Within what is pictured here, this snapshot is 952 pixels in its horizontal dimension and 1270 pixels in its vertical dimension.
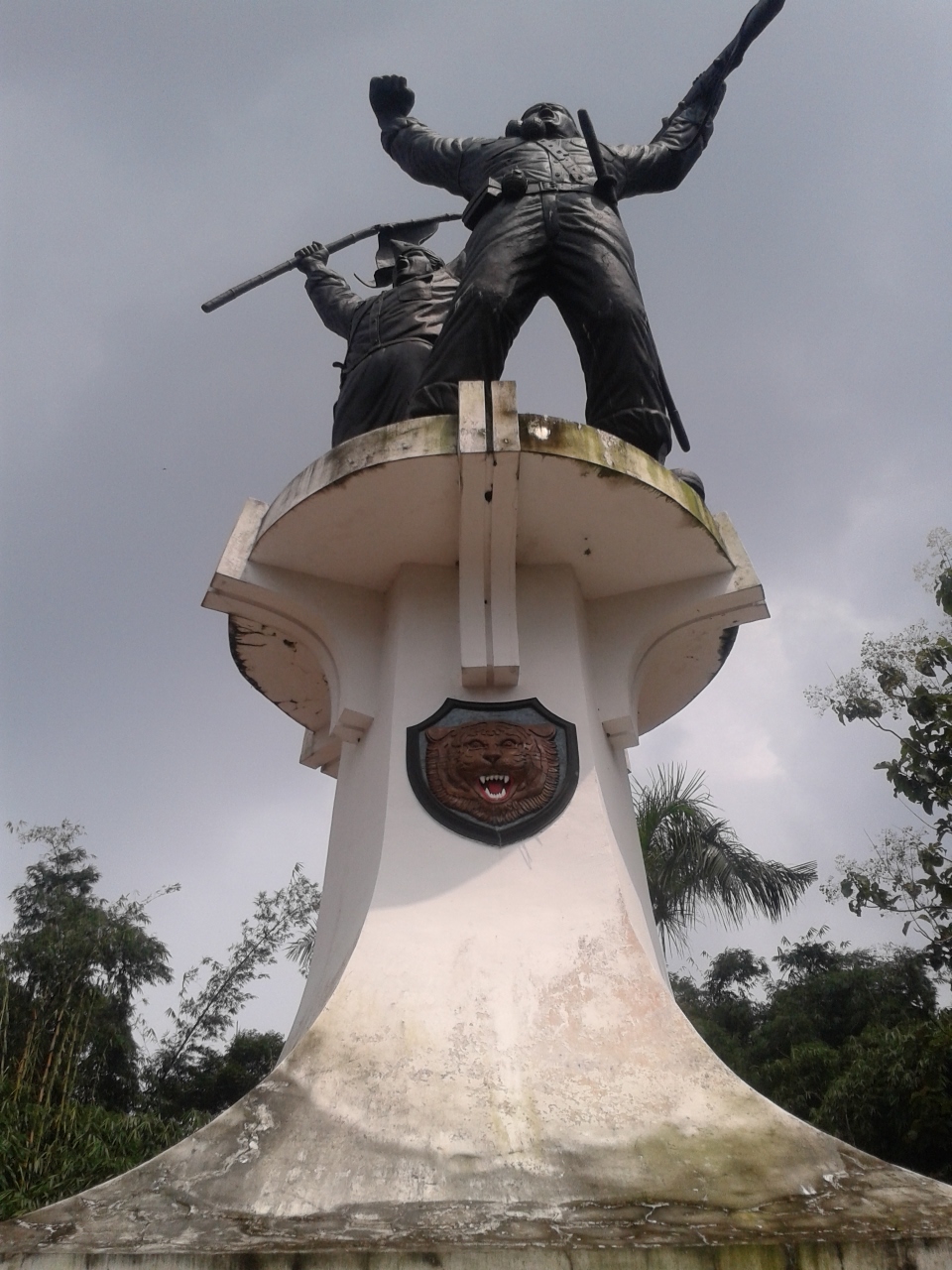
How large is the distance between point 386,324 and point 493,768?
9.84 ft

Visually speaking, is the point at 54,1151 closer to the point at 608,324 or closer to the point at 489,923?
the point at 489,923

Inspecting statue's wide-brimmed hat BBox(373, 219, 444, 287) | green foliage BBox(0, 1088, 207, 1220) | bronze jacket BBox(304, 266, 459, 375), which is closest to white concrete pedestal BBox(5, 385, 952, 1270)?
bronze jacket BBox(304, 266, 459, 375)

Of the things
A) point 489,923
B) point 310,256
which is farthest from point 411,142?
point 489,923

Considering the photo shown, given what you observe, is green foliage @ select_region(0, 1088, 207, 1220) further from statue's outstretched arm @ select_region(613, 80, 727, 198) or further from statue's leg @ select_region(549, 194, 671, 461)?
statue's outstretched arm @ select_region(613, 80, 727, 198)

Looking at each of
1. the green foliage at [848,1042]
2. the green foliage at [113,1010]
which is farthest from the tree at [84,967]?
the green foliage at [848,1042]

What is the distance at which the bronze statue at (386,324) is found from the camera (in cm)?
550

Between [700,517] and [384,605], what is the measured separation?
4.88 ft

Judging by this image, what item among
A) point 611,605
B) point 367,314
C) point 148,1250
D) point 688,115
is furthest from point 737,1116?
point 688,115

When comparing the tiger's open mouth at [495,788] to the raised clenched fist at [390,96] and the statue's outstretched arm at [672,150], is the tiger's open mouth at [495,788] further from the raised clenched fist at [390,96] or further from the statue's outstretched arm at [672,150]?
the raised clenched fist at [390,96]

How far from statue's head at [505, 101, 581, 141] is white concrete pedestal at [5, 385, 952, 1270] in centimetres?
241

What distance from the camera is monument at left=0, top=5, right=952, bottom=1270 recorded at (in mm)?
2543

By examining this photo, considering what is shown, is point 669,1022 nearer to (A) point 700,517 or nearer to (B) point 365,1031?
(B) point 365,1031

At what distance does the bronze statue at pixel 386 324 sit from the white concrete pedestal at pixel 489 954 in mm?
1158

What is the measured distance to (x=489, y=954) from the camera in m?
3.56
